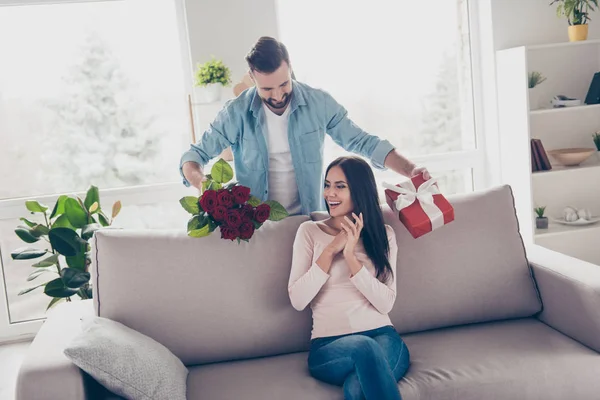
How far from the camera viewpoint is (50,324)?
2.25 metres

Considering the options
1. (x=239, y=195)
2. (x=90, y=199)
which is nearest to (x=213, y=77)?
(x=90, y=199)

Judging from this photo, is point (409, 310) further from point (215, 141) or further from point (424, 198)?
point (215, 141)

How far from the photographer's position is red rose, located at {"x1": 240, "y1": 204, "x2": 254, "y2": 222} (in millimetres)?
2229

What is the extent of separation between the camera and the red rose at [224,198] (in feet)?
7.19

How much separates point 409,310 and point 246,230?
0.67 m

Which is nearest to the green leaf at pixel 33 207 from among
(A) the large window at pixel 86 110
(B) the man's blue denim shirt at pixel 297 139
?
(A) the large window at pixel 86 110

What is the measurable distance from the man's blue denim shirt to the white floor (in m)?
1.52

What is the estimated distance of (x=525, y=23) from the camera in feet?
13.5

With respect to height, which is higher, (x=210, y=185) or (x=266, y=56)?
(x=266, y=56)

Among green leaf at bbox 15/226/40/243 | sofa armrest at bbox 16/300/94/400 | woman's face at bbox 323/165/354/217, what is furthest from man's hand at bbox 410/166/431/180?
green leaf at bbox 15/226/40/243

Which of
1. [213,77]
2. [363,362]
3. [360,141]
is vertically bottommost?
[363,362]

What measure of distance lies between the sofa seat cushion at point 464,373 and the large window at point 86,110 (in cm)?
210

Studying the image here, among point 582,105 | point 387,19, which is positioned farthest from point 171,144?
point 582,105

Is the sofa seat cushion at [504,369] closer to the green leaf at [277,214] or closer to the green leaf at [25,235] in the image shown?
the green leaf at [277,214]
